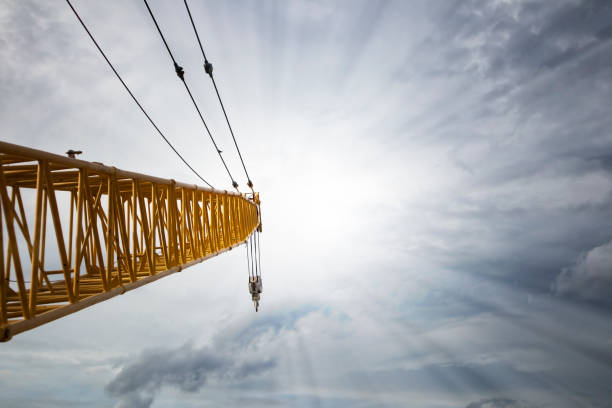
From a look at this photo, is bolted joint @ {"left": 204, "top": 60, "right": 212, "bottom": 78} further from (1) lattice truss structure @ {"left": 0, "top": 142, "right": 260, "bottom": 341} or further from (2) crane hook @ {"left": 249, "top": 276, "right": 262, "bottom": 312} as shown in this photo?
(2) crane hook @ {"left": 249, "top": 276, "right": 262, "bottom": 312}

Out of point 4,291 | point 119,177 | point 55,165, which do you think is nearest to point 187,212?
point 119,177

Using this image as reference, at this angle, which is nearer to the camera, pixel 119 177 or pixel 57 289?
pixel 119 177

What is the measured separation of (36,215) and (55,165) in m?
1.52

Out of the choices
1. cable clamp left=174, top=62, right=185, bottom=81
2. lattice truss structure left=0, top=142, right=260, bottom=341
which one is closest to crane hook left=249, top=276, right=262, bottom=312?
lattice truss structure left=0, top=142, right=260, bottom=341

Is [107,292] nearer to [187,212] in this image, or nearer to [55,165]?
[55,165]

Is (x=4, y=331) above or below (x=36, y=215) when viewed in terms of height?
below

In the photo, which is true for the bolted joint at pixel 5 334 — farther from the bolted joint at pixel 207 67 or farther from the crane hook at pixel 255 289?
the crane hook at pixel 255 289

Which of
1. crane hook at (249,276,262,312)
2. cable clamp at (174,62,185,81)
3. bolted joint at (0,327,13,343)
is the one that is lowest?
crane hook at (249,276,262,312)

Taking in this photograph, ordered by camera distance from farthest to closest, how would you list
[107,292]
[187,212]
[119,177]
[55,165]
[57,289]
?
[187,212] < [57,289] < [119,177] < [107,292] < [55,165]

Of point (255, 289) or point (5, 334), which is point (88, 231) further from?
point (255, 289)

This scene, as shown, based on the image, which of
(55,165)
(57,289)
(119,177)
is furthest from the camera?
(57,289)

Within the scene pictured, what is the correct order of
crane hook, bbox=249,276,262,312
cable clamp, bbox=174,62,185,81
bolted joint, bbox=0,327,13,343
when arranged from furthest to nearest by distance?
crane hook, bbox=249,276,262,312, cable clamp, bbox=174,62,185,81, bolted joint, bbox=0,327,13,343

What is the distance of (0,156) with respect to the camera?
662 centimetres

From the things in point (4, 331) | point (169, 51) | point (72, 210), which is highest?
point (169, 51)
